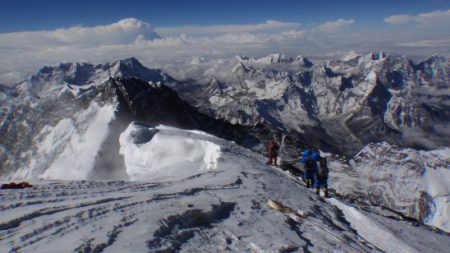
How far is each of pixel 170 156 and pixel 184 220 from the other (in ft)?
85.0

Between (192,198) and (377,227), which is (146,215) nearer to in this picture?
(192,198)

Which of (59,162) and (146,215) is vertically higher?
(146,215)

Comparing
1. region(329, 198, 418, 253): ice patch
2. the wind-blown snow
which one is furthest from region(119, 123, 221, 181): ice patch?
the wind-blown snow

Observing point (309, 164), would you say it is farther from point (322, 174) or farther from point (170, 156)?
point (170, 156)

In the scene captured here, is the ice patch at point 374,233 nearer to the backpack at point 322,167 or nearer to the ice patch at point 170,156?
the backpack at point 322,167

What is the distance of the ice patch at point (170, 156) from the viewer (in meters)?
33.3

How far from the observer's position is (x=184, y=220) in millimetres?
13047

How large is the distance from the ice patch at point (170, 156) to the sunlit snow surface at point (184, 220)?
9461 millimetres

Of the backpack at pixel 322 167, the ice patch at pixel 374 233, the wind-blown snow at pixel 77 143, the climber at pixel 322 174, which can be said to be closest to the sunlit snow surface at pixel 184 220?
the ice patch at pixel 374 233

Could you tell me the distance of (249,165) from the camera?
28.8 meters

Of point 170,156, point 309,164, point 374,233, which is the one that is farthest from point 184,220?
point 170,156

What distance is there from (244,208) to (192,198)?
8.38ft

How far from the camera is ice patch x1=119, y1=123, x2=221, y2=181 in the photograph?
33306mm

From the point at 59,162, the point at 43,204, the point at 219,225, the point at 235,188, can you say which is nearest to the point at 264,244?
the point at 219,225
